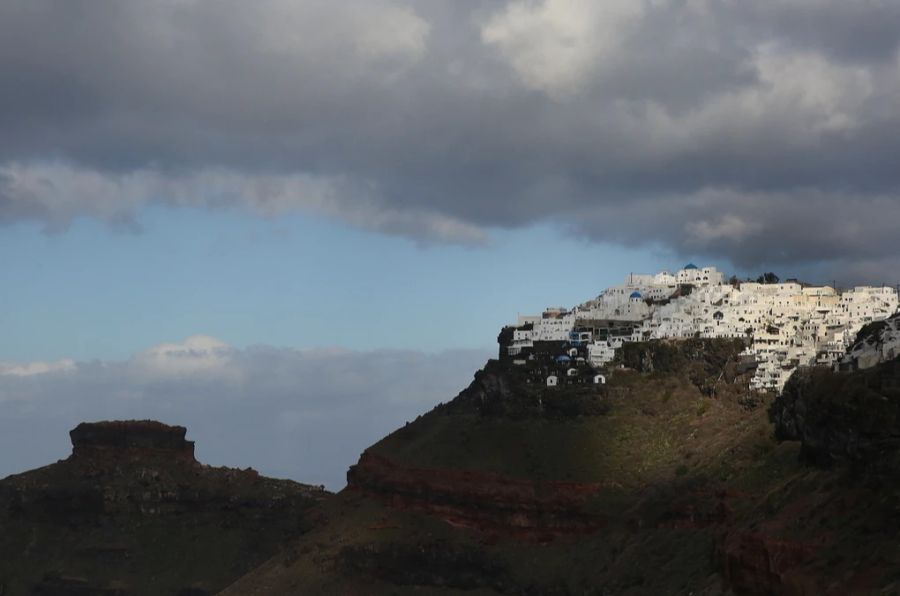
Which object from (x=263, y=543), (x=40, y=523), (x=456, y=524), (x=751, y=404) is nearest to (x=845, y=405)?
(x=751, y=404)

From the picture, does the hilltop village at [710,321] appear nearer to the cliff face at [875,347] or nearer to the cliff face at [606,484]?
the cliff face at [606,484]

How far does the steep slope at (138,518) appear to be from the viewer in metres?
164

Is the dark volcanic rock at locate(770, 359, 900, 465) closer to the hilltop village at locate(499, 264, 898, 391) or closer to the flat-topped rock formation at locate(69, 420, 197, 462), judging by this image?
the hilltop village at locate(499, 264, 898, 391)

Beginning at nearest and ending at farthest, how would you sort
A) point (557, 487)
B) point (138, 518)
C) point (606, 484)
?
1. point (606, 484)
2. point (557, 487)
3. point (138, 518)

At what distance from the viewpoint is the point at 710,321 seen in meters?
139

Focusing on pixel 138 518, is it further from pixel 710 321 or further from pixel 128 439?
pixel 710 321

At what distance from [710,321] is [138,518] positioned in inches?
3006

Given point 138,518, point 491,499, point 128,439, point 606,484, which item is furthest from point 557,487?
point 128,439

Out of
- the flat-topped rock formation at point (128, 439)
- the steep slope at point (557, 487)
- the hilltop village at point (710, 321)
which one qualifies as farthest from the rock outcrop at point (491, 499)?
the flat-topped rock formation at point (128, 439)

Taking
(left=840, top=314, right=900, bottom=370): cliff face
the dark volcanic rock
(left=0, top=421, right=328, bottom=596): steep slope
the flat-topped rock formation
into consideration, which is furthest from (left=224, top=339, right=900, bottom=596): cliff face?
the flat-topped rock formation

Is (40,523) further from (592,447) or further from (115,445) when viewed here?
(592,447)

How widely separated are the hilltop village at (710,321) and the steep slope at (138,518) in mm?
34982

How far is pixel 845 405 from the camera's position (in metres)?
84.6

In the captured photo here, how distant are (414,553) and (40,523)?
206 feet
